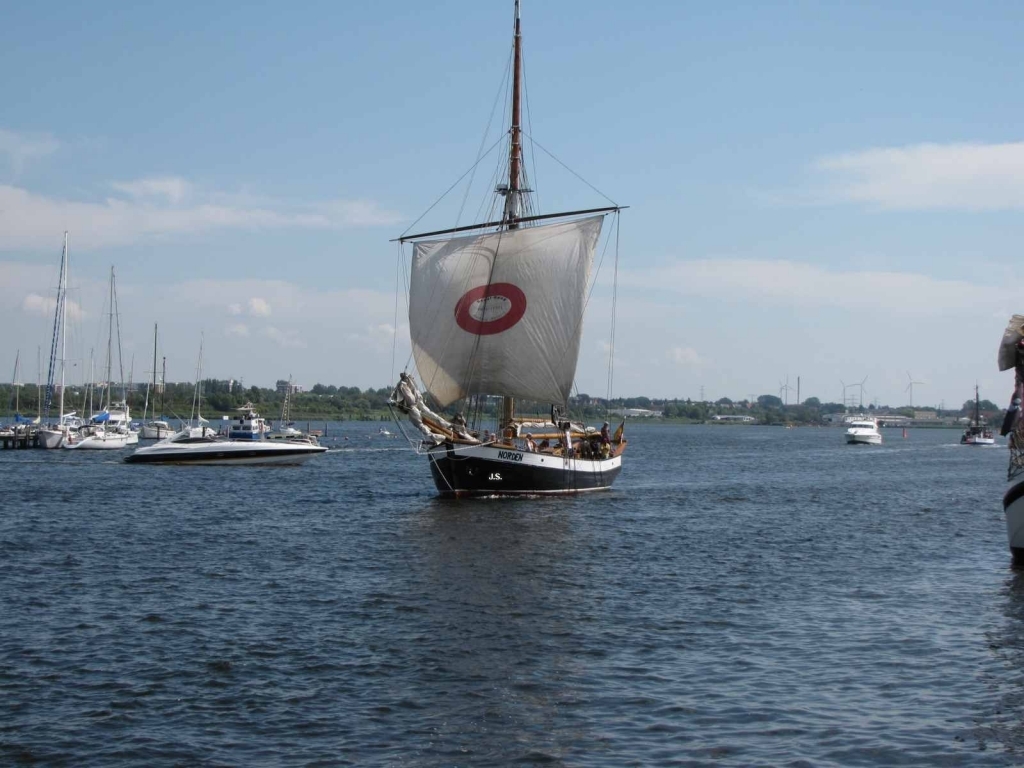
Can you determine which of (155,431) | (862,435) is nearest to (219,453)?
(155,431)

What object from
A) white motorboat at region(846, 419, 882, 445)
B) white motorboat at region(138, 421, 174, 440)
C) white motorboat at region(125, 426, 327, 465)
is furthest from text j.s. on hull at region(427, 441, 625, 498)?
white motorboat at region(846, 419, 882, 445)

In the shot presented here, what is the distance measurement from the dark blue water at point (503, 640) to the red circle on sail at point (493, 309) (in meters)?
12.3

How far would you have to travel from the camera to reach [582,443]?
5753 centimetres

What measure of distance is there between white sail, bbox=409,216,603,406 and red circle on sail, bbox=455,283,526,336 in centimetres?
5

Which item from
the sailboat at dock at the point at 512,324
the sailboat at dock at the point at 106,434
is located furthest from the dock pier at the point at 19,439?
the sailboat at dock at the point at 512,324

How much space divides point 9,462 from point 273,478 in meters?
24.0

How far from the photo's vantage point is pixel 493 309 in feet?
186

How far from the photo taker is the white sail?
5681cm

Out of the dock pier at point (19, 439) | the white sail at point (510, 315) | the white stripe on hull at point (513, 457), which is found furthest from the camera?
the dock pier at point (19, 439)

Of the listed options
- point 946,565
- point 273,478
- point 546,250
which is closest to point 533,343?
point 546,250

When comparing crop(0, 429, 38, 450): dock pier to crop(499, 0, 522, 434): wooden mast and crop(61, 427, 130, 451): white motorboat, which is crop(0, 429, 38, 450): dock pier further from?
crop(499, 0, 522, 434): wooden mast

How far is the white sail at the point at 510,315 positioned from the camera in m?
56.8

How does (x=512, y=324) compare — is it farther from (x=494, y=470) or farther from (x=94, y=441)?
(x=94, y=441)

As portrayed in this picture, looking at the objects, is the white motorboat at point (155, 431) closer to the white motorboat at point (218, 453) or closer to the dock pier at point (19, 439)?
the dock pier at point (19, 439)
